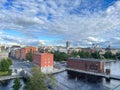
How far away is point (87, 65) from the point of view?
1336 inches

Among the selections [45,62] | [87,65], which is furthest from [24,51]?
[87,65]

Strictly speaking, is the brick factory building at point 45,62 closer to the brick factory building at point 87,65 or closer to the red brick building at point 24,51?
the brick factory building at point 87,65

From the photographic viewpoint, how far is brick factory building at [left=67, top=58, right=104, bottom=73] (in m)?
31.5

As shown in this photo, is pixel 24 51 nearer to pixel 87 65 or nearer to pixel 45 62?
pixel 45 62

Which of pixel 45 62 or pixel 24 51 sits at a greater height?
pixel 24 51

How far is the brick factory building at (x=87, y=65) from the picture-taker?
3145 centimetres

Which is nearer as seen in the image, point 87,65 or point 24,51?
point 87,65

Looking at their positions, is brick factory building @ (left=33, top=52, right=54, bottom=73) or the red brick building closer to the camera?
brick factory building @ (left=33, top=52, right=54, bottom=73)

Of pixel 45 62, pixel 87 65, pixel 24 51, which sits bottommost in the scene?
pixel 87 65

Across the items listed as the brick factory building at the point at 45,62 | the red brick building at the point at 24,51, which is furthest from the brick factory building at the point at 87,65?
the red brick building at the point at 24,51

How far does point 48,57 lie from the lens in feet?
108

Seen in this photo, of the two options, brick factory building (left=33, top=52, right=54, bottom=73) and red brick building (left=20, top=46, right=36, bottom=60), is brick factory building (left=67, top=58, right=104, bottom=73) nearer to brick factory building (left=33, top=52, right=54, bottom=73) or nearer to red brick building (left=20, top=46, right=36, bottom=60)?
brick factory building (left=33, top=52, right=54, bottom=73)

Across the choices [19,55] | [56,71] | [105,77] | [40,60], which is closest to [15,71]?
[40,60]

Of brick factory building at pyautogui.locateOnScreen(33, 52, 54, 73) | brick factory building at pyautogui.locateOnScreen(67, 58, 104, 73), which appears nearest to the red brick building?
brick factory building at pyautogui.locateOnScreen(67, 58, 104, 73)
